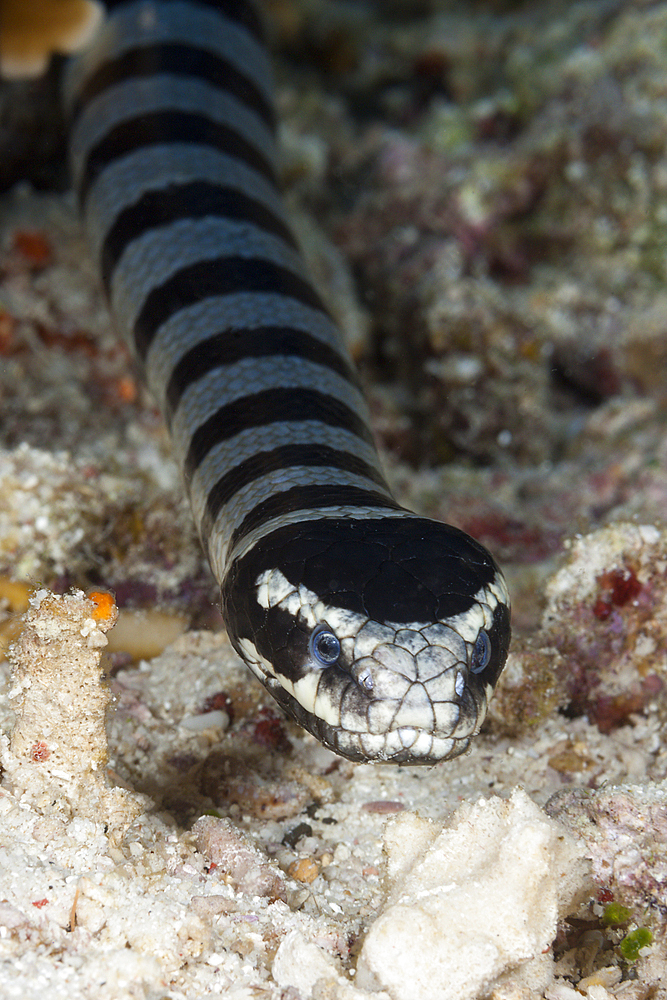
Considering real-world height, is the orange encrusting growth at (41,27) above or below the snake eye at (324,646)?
above

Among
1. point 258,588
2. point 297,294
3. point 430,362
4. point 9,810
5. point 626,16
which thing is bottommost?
point 9,810

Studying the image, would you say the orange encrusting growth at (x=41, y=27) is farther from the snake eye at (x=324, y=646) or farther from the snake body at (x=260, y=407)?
the snake eye at (x=324, y=646)

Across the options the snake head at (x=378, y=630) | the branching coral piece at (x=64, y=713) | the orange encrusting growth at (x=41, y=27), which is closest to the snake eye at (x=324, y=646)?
the snake head at (x=378, y=630)

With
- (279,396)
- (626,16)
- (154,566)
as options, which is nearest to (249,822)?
(154,566)

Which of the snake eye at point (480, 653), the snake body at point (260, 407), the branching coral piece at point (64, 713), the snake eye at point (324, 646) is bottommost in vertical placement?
the branching coral piece at point (64, 713)

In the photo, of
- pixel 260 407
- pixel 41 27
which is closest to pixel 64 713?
pixel 260 407

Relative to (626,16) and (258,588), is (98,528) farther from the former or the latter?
(626,16)

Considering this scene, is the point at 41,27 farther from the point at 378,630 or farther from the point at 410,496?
the point at 378,630
